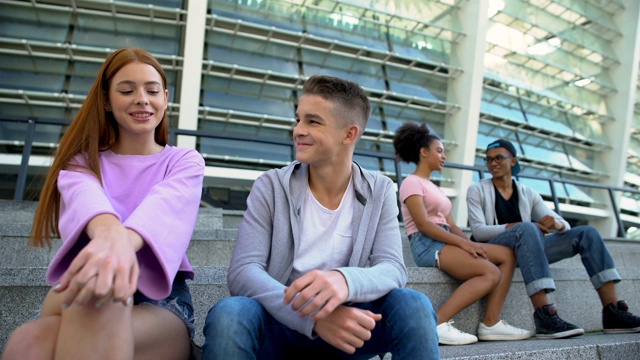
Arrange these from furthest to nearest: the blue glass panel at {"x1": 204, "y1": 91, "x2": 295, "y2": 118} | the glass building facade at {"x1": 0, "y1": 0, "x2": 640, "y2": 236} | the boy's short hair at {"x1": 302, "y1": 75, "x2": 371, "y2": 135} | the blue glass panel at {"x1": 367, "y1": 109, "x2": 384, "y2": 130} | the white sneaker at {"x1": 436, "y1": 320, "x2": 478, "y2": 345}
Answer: the blue glass panel at {"x1": 367, "y1": 109, "x2": 384, "y2": 130} → the blue glass panel at {"x1": 204, "y1": 91, "x2": 295, "y2": 118} → the glass building facade at {"x1": 0, "y1": 0, "x2": 640, "y2": 236} → the white sneaker at {"x1": 436, "y1": 320, "x2": 478, "y2": 345} → the boy's short hair at {"x1": 302, "y1": 75, "x2": 371, "y2": 135}

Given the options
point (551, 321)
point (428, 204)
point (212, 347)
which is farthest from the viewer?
point (428, 204)

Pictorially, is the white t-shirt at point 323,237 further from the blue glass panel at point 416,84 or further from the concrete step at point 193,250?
the blue glass panel at point 416,84

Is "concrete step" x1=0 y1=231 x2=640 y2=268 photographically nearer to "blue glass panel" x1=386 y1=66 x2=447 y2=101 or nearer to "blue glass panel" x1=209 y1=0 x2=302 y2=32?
"blue glass panel" x1=209 y1=0 x2=302 y2=32

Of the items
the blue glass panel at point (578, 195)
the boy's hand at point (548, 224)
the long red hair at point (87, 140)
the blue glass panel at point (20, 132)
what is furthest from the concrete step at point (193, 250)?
the blue glass panel at point (578, 195)

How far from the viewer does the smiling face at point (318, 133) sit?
2.02 m

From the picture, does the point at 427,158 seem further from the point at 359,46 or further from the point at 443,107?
the point at 443,107

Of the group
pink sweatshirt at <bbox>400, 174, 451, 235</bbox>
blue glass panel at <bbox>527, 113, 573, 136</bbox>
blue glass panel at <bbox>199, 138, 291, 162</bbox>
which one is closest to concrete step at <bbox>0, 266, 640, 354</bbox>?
pink sweatshirt at <bbox>400, 174, 451, 235</bbox>

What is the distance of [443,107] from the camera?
14.4 m

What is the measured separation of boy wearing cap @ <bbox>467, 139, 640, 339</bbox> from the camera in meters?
3.14

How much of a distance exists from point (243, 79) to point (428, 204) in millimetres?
8910

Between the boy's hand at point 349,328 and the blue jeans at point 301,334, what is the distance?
13cm

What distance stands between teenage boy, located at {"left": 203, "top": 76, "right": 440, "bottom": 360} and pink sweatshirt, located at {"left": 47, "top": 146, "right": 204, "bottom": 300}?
222mm

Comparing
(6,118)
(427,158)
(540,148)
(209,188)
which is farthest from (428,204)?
(540,148)

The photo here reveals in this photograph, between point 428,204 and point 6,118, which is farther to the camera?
point 6,118
